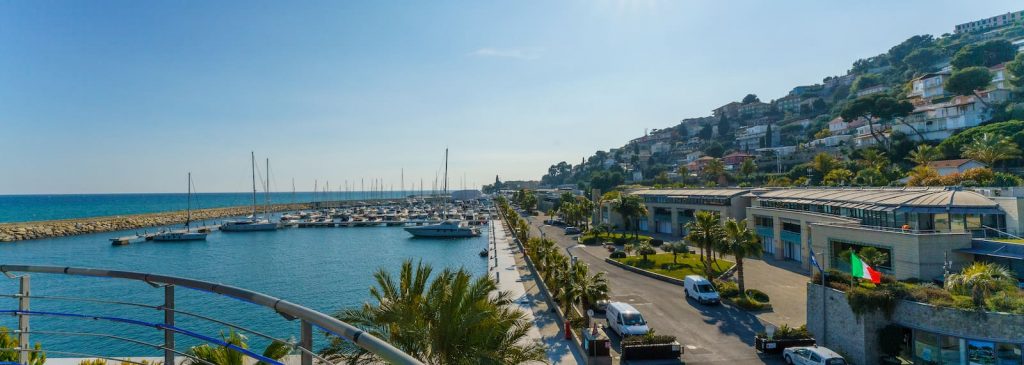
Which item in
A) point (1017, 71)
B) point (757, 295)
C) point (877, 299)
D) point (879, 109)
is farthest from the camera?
point (879, 109)

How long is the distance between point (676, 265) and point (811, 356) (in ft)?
75.9

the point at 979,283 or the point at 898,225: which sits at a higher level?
the point at 898,225

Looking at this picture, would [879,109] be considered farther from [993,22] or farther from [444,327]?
[993,22]

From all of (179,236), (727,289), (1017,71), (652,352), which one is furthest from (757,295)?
(1017,71)

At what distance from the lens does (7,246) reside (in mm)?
78938

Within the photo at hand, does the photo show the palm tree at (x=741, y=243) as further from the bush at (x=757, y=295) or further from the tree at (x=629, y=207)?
the tree at (x=629, y=207)

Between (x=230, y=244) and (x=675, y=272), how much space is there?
237ft

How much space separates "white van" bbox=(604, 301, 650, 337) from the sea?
10033 millimetres

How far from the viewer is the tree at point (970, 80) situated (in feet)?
301

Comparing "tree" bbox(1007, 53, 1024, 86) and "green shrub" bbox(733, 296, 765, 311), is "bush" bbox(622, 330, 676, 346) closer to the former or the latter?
"green shrub" bbox(733, 296, 765, 311)

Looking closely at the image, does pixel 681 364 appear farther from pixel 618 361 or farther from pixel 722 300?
pixel 722 300

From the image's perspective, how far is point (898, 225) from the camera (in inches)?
1276

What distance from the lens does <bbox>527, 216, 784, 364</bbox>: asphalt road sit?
22531 millimetres

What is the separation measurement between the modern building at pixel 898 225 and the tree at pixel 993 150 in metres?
30.2
